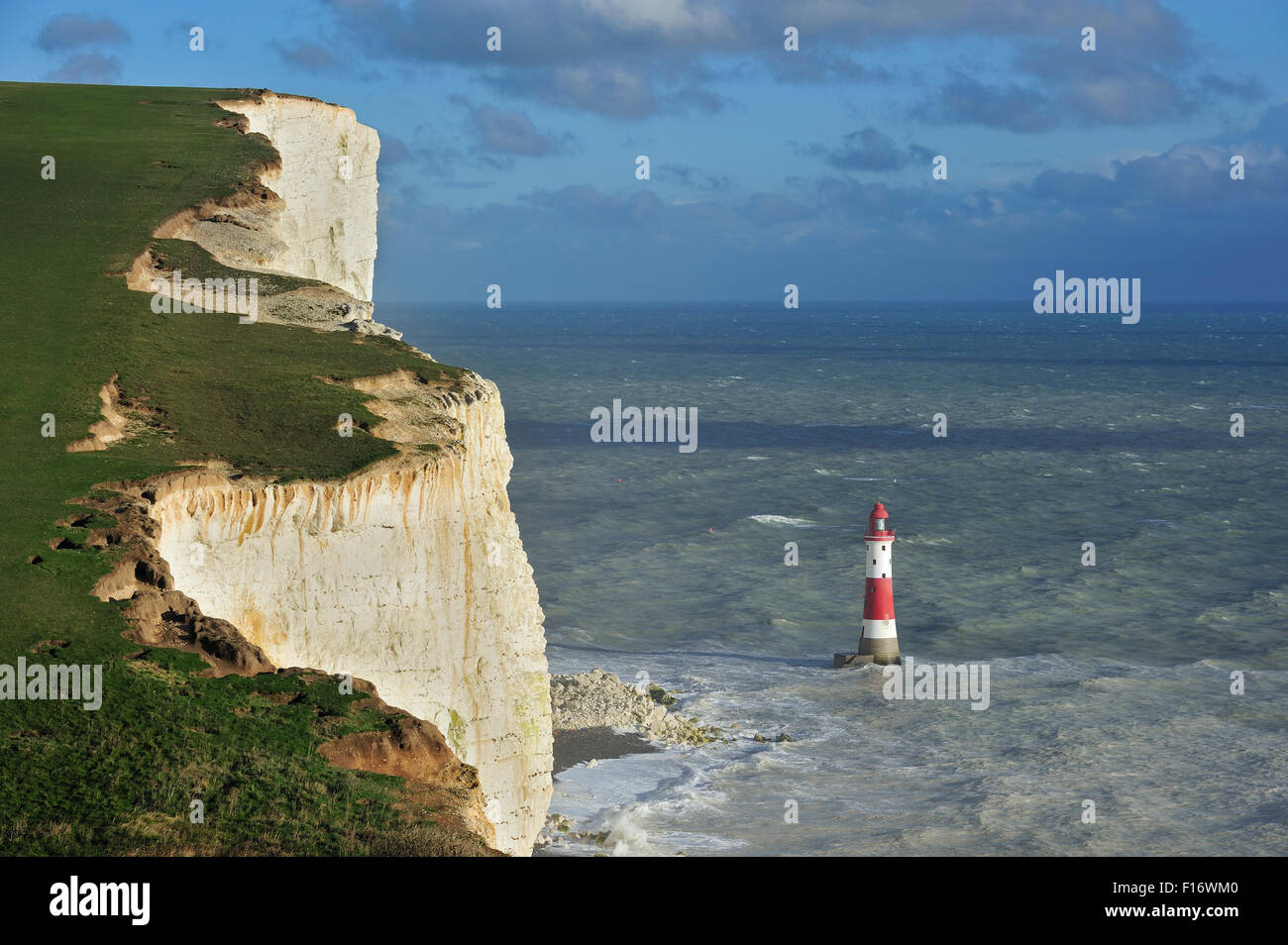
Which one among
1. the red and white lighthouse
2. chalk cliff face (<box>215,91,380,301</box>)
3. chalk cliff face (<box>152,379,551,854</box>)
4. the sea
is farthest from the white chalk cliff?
chalk cliff face (<box>215,91,380,301</box>)

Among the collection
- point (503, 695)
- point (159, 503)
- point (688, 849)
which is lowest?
point (688, 849)

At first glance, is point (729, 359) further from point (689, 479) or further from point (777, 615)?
point (777, 615)

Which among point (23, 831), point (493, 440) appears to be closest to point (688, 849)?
point (493, 440)

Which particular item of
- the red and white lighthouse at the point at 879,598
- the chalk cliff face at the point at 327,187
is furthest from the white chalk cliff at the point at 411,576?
the chalk cliff face at the point at 327,187

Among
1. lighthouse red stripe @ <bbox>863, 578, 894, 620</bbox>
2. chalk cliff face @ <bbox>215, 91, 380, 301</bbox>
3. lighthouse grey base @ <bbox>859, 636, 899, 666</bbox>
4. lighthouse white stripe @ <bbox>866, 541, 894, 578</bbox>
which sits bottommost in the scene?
lighthouse grey base @ <bbox>859, 636, 899, 666</bbox>

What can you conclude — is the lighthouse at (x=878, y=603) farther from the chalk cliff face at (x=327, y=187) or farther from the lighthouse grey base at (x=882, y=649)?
the chalk cliff face at (x=327, y=187)

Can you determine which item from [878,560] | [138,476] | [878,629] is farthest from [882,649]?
[138,476]

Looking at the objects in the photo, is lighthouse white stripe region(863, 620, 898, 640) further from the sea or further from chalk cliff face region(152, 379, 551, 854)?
chalk cliff face region(152, 379, 551, 854)
